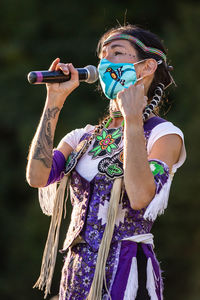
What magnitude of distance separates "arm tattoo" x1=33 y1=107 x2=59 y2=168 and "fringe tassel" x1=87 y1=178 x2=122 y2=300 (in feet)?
1.13

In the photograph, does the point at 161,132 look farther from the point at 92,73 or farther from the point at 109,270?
the point at 109,270

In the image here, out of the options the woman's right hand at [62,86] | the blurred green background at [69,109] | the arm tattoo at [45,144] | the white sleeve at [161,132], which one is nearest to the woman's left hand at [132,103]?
the white sleeve at [161,132]

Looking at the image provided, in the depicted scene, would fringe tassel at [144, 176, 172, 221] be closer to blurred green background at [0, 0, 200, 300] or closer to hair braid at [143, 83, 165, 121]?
hair braid at [143, 83, 165, 121]

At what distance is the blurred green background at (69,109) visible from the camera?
23.1ft

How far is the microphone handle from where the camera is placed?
2283mm

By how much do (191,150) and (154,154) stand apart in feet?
15.4

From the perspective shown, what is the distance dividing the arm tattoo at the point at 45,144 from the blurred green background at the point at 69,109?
4.53 meters

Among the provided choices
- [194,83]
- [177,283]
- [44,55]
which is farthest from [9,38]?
[177,283]

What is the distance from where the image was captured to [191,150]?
22.5 feet

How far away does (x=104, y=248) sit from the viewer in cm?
222

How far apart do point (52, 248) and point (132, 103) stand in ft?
2.41

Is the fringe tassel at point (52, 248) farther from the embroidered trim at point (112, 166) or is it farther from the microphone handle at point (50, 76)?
the microphone handle at point (50, 76)

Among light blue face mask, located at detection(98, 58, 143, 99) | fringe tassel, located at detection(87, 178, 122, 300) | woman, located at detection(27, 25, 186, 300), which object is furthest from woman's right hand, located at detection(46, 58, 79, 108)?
fringe tassel, located at detection(87, 178, 122, 300)

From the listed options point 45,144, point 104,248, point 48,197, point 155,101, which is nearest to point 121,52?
point 155,101
